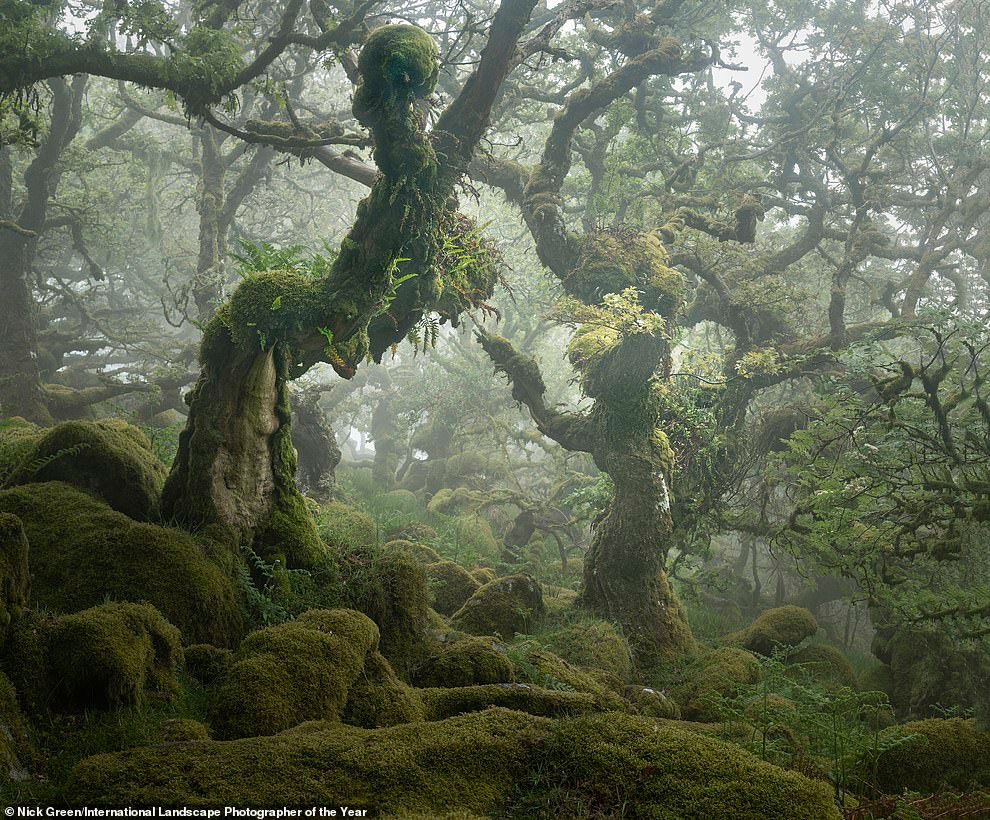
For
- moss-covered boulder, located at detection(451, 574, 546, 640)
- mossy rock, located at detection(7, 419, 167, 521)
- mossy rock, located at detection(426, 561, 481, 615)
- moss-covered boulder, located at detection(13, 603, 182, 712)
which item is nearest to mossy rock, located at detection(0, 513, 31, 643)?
moss-covered boulder, located at detection(13, 603, 182, 712)

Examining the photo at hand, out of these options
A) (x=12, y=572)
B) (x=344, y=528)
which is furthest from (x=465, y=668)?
(x=344, y=528)

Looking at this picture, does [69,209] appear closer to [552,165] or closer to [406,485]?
[552,165]

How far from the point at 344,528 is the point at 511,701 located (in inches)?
206

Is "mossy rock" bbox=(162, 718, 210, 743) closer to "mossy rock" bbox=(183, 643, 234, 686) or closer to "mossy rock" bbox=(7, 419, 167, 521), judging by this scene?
"mossy rock" bbox=(183, 643, 234, 686)

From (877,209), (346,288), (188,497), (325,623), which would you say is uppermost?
(877,209)

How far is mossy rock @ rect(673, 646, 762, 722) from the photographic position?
631 centimetres

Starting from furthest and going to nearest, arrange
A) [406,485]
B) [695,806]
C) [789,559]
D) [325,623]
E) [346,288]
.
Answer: [406,485] < [789,559] < [346,288] < [325,623] < [695,806]

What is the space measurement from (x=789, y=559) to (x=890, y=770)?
32.4 ft

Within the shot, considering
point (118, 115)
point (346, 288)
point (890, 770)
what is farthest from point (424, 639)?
point (118, 115)

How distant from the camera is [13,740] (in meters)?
3.03

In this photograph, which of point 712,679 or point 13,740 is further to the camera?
point 712,679

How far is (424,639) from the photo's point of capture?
6043 mm

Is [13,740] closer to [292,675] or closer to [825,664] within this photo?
[292,675]

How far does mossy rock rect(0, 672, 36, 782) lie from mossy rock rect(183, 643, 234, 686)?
125 centimetres
